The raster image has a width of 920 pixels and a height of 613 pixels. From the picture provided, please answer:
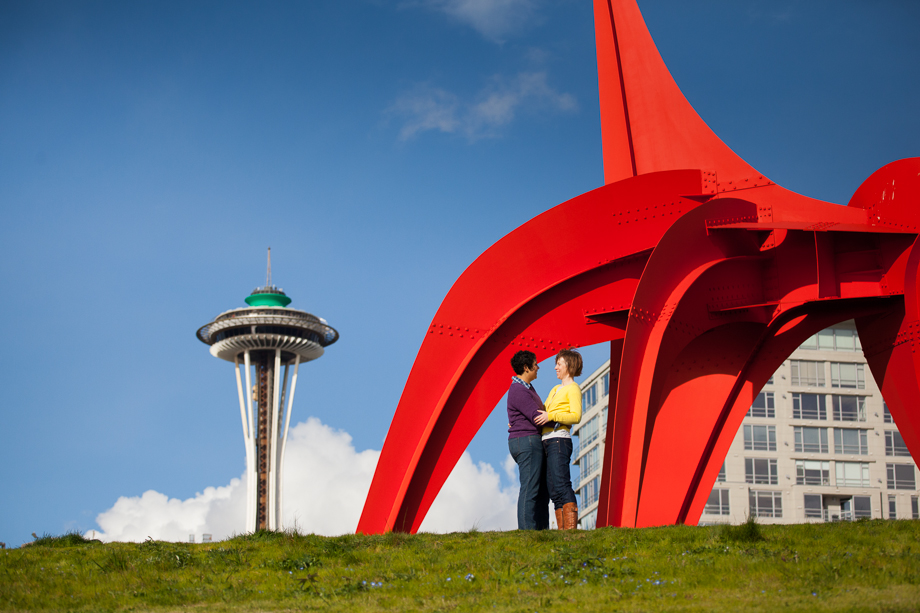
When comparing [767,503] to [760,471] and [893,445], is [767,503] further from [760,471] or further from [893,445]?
[893,445]

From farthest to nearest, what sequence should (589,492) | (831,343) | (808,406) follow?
(589,492) < (831,343) < (808,406)

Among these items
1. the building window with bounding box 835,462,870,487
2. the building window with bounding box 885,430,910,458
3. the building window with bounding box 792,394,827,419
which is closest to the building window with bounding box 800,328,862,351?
the building window with bounding box 792,394,827,419

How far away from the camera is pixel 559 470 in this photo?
1025 cm

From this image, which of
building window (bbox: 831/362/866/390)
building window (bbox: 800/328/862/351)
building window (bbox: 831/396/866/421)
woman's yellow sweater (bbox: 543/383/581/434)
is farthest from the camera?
building window (bbox: 800/328/862/351)

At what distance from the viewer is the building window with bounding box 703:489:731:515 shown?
52281mm

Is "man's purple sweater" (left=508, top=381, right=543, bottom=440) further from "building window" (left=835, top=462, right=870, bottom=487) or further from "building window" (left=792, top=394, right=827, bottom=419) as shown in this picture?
"building window" (left=835, top=462, right=870, bottom=487)

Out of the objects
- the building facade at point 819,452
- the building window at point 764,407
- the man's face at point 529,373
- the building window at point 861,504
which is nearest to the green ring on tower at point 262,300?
the building facade at point 819,452

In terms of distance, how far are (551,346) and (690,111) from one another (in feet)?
16.1

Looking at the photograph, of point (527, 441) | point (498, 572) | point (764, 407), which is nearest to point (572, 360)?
point (527, 441)

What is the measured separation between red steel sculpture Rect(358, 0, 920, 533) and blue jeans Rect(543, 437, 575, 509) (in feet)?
13.1

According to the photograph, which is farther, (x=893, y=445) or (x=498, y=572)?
(x=893, y=445)

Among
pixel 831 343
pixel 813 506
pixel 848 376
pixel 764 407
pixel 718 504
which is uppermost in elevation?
pixel 831 343

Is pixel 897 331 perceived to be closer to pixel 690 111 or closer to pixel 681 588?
pixel 690 111

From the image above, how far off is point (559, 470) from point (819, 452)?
4824 cm
